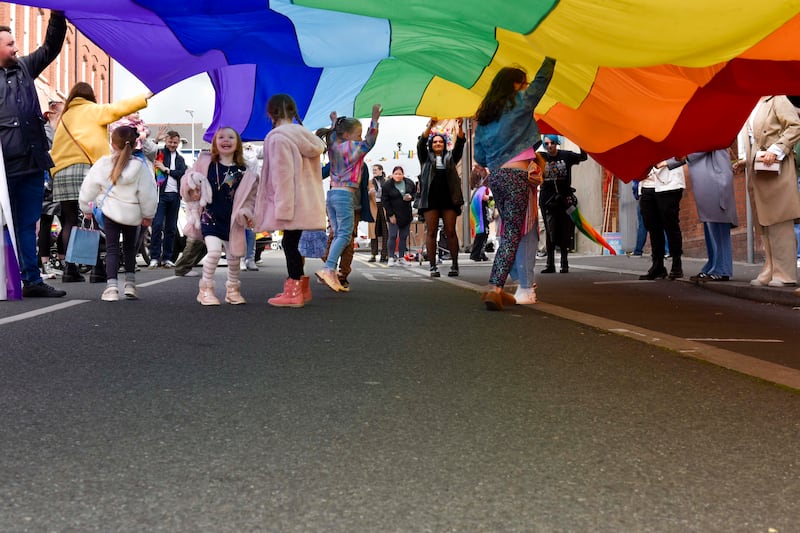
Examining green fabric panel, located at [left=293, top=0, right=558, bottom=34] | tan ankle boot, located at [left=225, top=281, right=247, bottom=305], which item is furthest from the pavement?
tan ankle boot, located at [left=225, top=281, right=247, bottom=305]

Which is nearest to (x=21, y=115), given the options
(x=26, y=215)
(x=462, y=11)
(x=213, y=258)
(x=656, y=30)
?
(x=26, y=215)

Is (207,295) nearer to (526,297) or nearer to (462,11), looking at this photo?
(526,297)

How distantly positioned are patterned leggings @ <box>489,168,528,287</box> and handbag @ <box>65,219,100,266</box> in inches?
159

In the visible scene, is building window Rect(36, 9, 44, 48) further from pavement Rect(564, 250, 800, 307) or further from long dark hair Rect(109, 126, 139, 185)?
long dark hair Rect(109, 126, 139, 185)

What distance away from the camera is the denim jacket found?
670 centimetres

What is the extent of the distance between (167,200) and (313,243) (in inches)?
230

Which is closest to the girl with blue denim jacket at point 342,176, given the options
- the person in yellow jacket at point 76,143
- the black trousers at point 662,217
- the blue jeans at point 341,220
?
the blue jeans at point 341,220

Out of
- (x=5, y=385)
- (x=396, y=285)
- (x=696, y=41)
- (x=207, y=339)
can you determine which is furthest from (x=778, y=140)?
(x=5, y=385)


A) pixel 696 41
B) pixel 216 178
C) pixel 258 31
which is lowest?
pixel 216 178

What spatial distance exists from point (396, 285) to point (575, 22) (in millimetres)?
4939

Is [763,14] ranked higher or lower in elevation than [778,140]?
higher

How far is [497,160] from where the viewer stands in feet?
22.9

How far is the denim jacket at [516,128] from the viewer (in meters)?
6.70

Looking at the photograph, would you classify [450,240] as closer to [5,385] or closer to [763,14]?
[763,14]
